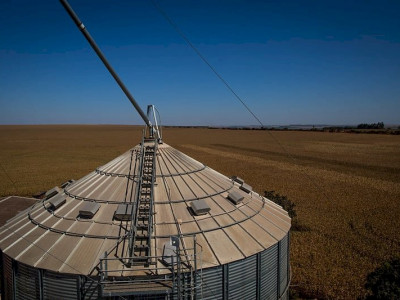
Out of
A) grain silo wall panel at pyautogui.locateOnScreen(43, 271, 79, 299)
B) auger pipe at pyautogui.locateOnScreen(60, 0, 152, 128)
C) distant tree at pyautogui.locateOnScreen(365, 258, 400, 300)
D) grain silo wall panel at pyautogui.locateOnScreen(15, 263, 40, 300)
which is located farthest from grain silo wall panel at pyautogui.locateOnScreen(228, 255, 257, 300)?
auger pipe at pyautogui.locateOnScreen(60, 0, 152, 128)

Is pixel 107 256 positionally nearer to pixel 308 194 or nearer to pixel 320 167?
pixel 308 194

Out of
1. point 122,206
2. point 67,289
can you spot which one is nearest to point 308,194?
point 122,206

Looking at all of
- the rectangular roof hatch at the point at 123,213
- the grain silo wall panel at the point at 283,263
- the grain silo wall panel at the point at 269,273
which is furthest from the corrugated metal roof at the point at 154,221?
the grain silo wall panel at the point at 283,263

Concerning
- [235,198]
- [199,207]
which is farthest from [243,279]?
[235,198]

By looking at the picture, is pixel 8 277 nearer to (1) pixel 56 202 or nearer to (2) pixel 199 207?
(1) pixel 56 202

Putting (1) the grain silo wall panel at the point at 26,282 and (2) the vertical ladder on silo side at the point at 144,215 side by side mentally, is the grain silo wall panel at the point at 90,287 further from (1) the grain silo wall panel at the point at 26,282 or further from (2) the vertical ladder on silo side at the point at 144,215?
(1) the grain silo wall panel at the point at 26,282

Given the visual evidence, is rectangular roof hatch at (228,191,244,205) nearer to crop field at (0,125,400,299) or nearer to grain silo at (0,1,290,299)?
grain silo at (0,1,290,299)

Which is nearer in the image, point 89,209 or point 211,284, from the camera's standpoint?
point 211,284
